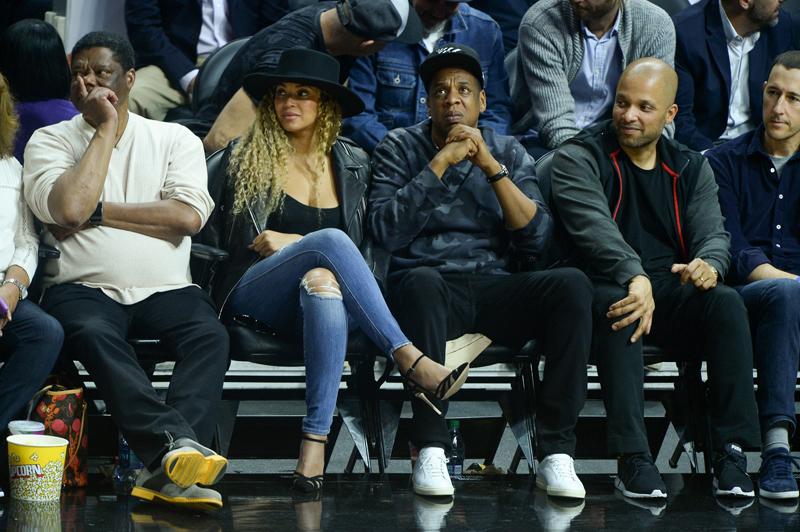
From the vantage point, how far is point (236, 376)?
4008mm

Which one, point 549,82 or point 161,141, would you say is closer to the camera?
point 161,141

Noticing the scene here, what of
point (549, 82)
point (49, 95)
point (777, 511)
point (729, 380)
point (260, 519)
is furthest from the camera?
point (549, 82)

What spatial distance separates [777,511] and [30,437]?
2.14 m

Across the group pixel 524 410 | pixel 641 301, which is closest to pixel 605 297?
pixel 641 301

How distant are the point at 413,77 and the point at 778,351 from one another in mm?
1830

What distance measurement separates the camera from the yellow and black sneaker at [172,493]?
10.6 ft

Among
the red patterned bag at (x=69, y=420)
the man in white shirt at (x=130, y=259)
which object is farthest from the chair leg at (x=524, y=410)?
the red patterned bag at (x=69, y=420)

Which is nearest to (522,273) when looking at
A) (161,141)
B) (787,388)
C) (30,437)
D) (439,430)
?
(439,430)

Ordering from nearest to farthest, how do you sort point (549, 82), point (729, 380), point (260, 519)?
point (260, 519), point (729, 380), point (549, 82)

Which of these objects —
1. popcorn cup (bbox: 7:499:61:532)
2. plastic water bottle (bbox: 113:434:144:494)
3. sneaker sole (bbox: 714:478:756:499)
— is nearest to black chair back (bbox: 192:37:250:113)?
plastic water bottle (bbox: 113:434:144:494)

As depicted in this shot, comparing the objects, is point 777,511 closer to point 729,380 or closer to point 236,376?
point 729,380

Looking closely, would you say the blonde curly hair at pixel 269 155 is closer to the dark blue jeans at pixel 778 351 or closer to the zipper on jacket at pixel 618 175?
the zipper on jacket at pixel 618 175

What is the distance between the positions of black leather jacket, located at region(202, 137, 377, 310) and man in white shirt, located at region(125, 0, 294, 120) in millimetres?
1272

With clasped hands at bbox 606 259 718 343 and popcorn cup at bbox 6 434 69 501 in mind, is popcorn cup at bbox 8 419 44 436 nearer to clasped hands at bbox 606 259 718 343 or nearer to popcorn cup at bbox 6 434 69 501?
popcorn cup at bbox 6 434 69 501
